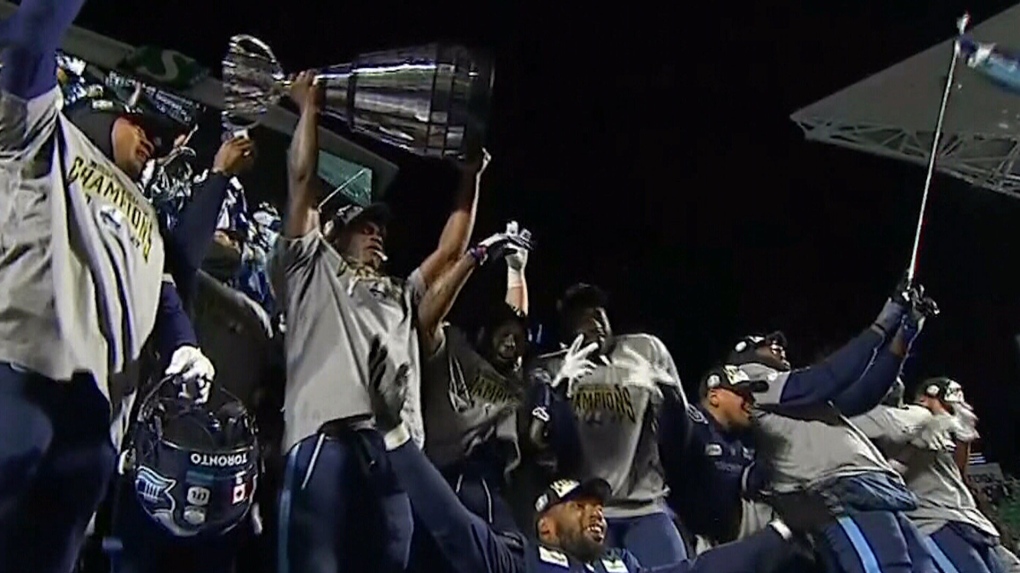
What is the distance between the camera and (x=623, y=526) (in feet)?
8.18

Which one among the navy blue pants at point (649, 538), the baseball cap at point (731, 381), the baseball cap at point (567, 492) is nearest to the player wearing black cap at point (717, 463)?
the baseball cap at point (731, 381)

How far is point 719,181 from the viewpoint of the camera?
3.48m

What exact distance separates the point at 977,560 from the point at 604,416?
29.9 inches

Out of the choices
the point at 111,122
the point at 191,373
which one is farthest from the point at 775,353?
the point at 111,122

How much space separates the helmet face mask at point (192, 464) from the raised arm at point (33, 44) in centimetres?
43

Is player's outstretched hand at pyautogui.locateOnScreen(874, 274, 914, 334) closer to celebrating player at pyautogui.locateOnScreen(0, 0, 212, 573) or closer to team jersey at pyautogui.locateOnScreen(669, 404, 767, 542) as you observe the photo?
team jersey at pyautogui.locateOnScreen(669, 404, 767, 542)

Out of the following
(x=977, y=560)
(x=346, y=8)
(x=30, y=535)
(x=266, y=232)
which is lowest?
(x=977, y=560)

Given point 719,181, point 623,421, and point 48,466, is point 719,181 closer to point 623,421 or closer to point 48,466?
point 623,421

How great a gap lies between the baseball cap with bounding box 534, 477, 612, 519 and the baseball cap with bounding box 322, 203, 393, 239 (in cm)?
50

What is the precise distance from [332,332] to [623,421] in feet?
1.92

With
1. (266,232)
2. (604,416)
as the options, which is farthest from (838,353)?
(266,232)

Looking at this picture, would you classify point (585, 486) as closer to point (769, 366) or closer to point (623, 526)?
point (623, 526)

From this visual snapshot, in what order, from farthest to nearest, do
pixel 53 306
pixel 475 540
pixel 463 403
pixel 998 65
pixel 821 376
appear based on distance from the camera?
pixel 998 65 < pixel 821 376 < pixel 463 403 < pixel 475 540 < pixel 53 306

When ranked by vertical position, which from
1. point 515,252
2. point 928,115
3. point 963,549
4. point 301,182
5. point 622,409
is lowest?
point 963,549
